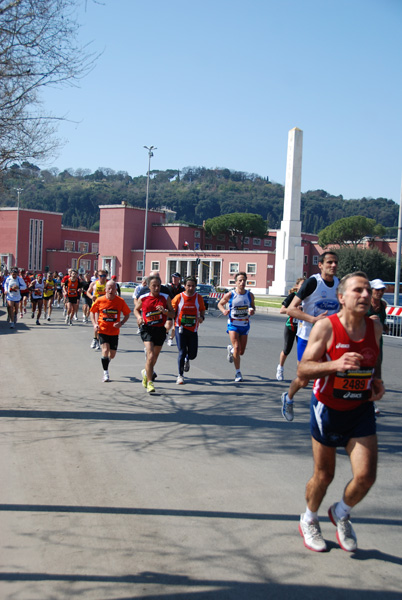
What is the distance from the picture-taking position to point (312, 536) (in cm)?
396

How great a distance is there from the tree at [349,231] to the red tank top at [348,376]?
3342 inches

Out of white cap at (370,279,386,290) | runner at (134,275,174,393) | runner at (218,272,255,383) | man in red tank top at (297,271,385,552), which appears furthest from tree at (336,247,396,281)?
man in red tank top at (297,271,385,552)

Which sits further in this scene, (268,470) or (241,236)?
(241,236)

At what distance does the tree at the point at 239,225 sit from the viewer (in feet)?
307

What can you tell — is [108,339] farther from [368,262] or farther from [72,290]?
[368,262]

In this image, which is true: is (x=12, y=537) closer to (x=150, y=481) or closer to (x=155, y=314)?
(x=150, y=481)

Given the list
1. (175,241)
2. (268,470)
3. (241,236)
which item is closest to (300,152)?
(175,241)

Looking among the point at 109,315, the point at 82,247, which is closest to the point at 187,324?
the point at 109,315

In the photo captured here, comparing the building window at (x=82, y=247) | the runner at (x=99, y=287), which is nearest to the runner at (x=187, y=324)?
the runner at (x=99, y=287)

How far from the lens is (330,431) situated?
3922 millimetres

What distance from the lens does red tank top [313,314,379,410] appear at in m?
3.85

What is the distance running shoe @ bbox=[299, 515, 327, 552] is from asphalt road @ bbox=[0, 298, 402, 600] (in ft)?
0.18

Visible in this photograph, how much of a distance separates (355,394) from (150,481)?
2.17 meters

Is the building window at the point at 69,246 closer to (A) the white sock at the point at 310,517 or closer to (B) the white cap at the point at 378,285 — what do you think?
(B) the white cap at the point at 378,285
